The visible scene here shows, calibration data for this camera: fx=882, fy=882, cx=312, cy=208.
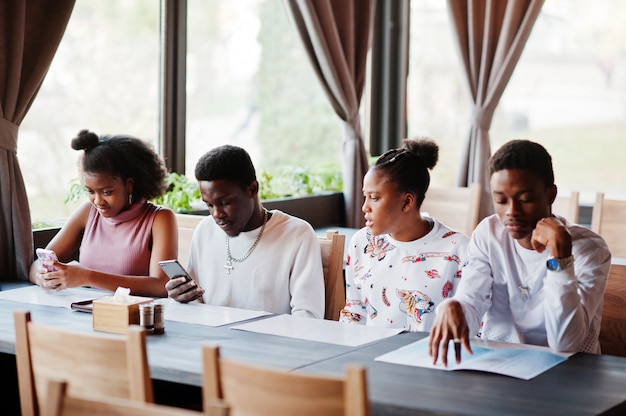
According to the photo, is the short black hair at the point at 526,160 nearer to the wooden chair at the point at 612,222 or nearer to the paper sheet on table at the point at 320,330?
the paper sheet on table at the point at 320,330

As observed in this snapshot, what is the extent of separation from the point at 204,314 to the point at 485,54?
3.47 meters

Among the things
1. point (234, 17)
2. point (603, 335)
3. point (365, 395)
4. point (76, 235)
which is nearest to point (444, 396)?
point (365, 395)

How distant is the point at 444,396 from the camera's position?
5.79ft

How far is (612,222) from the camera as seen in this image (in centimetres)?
420

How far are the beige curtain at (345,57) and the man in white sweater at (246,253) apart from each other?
2.15m

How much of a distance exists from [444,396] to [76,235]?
1923mm

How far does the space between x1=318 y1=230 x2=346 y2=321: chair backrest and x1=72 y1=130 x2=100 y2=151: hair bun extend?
3.08 feet

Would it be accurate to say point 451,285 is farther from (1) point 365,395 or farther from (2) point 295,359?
(1) point 365,395

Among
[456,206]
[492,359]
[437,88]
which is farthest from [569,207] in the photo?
[492,359]

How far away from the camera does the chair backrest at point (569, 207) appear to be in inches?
174

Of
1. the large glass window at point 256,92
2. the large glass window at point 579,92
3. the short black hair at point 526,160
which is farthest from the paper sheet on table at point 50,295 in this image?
the large glass window at point 579,92

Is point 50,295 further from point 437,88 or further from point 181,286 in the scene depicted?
point 437,88

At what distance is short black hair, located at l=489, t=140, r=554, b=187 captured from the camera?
2.29 m

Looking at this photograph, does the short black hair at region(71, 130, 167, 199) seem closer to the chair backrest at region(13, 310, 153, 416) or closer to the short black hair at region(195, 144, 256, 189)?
the short black hair at region(195, 144, 256, 189)
